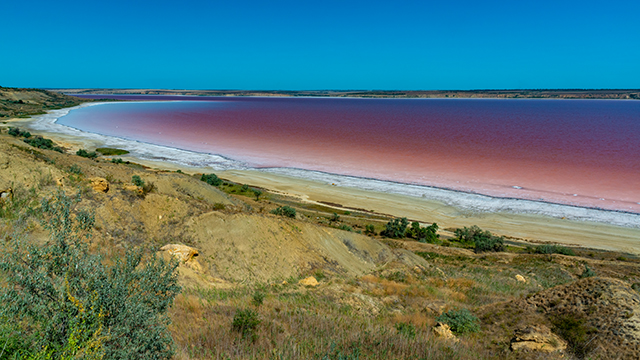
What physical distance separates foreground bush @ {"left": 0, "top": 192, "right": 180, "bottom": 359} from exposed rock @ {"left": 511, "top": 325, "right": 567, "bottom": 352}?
22.3ft

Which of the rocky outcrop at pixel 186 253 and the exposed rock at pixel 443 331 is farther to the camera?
the rocky outcrop at pixel 186 253

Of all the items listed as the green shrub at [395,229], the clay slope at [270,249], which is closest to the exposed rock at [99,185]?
the clay slope at [270,249]

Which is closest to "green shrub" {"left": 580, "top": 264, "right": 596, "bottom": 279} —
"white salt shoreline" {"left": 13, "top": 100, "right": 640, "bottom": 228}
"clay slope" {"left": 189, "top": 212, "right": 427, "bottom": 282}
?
"clay slope" {"left": 189, "top": 212, "right": 427, "bottom": 282}

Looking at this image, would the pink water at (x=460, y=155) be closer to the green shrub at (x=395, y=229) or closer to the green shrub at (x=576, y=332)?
the green shrub at (x=395, y=229)

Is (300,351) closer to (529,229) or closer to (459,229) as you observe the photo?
(459,229)

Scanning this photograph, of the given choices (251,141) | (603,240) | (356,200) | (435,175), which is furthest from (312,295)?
(251,141)

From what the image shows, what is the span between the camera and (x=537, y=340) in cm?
720

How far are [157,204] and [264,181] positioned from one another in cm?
2040

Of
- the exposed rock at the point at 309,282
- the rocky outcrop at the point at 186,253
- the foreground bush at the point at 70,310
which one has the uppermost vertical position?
the foreground bush at the point at 70,310

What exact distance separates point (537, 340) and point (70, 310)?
8.24m

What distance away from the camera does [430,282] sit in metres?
13.3

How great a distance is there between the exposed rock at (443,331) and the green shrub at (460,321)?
203mm

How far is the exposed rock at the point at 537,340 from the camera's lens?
7051 mm

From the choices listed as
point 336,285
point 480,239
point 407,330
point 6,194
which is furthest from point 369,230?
point 6,194
